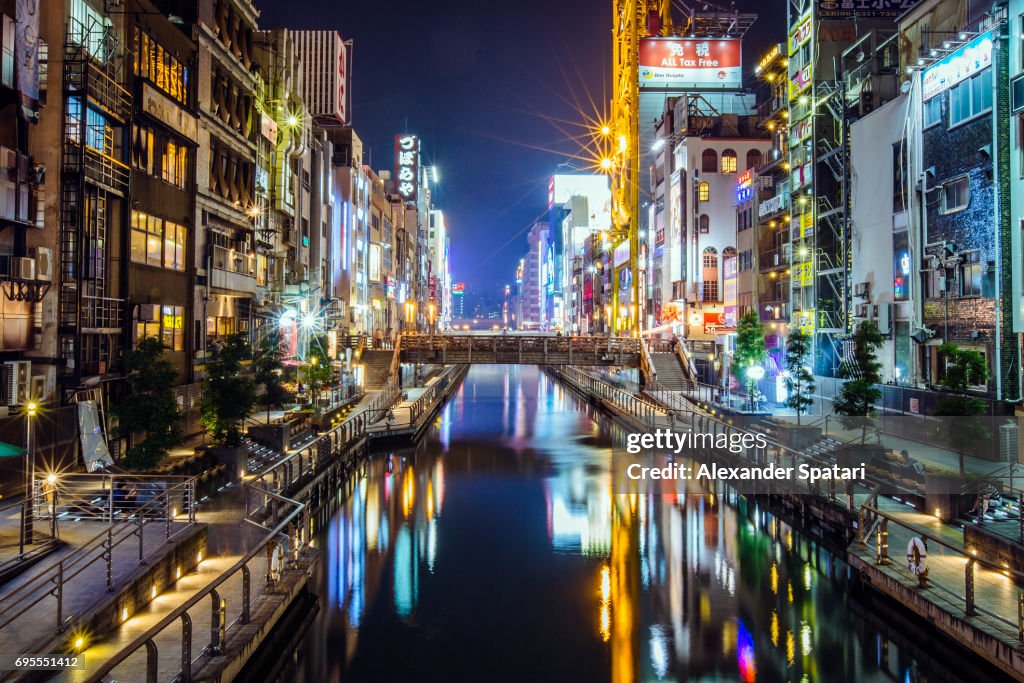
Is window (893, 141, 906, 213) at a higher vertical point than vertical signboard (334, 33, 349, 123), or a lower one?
lower

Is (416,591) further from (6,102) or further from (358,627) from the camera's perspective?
(6,102)

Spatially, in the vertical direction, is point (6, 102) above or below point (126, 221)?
above

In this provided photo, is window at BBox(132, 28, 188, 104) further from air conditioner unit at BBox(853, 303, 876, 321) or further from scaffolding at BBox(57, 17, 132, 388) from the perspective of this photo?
air conditioner unit at BBox(853, 303, 876, 321)

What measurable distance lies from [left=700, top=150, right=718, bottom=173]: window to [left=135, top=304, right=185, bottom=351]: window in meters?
55.9

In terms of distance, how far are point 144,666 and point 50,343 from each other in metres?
15.5

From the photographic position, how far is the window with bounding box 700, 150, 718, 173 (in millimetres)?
76562

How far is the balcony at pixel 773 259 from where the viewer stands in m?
56.2

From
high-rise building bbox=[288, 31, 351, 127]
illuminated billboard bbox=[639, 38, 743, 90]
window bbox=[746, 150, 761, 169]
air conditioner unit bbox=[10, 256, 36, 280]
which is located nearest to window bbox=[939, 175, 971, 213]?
air conditioner unit bbox=[10, 256, 36, 280]

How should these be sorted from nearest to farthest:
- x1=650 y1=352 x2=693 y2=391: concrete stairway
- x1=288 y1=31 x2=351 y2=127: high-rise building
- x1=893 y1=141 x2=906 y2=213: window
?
x1=893 y1=141 x2=906 y2=213: window → x1=650 y1=352 x2=693 y2=391: concrete stairway → x1=288 y1=31 x2=351 y2=127: high-rise building

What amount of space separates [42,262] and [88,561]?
1165cm

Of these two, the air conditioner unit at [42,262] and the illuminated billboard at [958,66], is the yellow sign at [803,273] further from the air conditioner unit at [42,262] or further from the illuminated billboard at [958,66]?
the air conditioner unit at [42,262]

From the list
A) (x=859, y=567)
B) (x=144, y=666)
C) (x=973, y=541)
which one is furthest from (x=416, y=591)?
(x=973, y=541)

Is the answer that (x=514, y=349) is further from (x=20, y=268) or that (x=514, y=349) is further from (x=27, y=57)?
(x=27, y=57)

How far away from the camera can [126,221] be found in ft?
92.4
